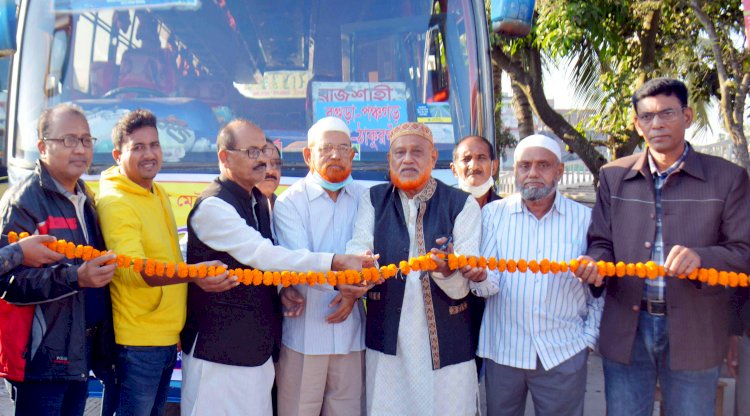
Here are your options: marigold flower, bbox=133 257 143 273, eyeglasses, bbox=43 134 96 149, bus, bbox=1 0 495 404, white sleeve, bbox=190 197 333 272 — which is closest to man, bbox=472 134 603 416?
white sleeve, bbox=190 197 333 272

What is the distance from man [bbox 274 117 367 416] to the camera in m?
3.12

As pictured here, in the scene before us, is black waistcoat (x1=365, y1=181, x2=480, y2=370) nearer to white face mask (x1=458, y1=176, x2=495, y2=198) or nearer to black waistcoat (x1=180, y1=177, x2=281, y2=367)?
black waistcoat (x1=180, y1=177, x2=281, y2=367)

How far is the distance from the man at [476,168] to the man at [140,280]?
1.68 metres

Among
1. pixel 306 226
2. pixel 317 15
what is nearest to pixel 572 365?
pixel 306 226

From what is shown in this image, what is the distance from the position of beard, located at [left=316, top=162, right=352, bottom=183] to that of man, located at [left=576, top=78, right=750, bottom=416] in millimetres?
1140

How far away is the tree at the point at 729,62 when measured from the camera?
8188 mm

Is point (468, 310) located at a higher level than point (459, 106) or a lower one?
lower

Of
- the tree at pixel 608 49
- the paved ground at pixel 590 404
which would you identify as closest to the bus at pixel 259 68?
the paved ground at pixel 590 404

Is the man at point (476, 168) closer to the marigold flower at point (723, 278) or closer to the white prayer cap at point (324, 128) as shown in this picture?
the white prayer cap at point (324, 128)

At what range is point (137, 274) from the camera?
116 inches

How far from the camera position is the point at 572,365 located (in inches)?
121

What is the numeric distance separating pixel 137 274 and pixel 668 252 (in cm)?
229

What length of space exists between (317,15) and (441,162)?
1.27 metres

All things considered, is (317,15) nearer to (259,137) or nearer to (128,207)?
(259,137)
